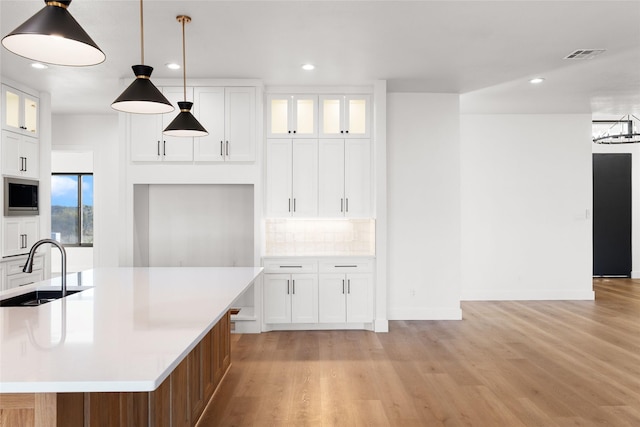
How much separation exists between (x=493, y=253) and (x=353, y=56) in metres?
3.96

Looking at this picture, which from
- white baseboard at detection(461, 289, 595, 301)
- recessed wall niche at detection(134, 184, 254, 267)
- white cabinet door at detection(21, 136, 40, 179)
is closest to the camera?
white cabinet door at detection(21, 136, 40, 179)

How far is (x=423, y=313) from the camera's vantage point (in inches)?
212

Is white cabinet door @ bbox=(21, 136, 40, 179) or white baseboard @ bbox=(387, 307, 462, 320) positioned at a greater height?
white cabinet door @ bbox=(21, 136, 40, 179)

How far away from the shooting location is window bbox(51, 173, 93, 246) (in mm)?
7918

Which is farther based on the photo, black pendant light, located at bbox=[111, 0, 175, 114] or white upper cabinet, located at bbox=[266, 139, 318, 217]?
white upper cabinet, located at bbox=[266, 139, 318, 217]

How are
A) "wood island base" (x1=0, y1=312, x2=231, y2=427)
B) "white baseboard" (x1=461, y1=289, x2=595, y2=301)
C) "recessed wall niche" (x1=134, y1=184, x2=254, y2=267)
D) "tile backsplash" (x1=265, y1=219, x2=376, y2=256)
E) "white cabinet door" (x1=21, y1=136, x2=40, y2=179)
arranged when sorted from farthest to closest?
"white baseboard" (x1=461, y1=289, x2=595, y2=301), "recessed wall niche" (x1=134, y1=184, x2=254, y2=267), "tile backsplash" (x1=265, y1=219, x2=376, y2=256), "white cabinet door" (x1=21, y1=136, x2=40, y2=179), "wood island base" (x1=0, y1=312, x2=231, y2=427)

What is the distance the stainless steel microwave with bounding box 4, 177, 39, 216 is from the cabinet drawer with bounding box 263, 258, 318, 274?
2832 millimetres

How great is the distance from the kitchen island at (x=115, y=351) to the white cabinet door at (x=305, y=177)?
2.16 metres

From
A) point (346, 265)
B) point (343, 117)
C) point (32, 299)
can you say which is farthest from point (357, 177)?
point (32, 299)

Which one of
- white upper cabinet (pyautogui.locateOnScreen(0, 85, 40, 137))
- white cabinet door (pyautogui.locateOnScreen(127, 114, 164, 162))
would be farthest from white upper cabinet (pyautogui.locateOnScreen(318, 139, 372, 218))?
white upper cabinet (pyautogui.locateOnScreen(0, 85, 40, 137))

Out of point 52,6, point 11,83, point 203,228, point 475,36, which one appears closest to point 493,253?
point 475,36

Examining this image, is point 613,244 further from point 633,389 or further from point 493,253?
point 633,389

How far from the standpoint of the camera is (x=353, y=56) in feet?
13.6

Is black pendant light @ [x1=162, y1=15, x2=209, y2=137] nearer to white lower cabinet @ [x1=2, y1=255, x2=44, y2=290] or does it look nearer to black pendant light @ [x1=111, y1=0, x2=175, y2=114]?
black pendant light @ [x1=111, y1=0, x2=175, y2=114]
